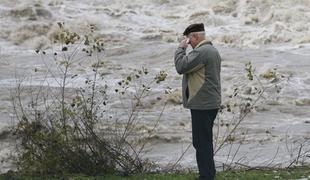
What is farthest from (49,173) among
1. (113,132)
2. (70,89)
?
(70,89)

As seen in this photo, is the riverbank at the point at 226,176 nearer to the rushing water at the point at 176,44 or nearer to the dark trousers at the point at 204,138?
the dark trousers at the point at 204,138

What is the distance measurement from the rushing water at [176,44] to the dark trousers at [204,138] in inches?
162

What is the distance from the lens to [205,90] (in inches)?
291

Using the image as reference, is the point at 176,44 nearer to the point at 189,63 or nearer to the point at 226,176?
the point at 226,176

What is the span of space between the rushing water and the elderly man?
4.50 m

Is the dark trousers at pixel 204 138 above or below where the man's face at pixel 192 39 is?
below

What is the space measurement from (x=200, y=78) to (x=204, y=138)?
0.67 meters

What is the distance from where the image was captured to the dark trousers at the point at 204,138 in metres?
7.44

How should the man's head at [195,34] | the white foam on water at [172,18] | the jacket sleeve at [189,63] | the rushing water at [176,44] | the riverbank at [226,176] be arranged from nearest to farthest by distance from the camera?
1. the jacket sleeve at [189,63]
2. the man's head at [195,34]
3. the riverbank at [226,176]
4. the rushing water at [176,44]
5. the white foam on water at [172,18]

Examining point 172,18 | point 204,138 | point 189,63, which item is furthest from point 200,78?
point 172,18

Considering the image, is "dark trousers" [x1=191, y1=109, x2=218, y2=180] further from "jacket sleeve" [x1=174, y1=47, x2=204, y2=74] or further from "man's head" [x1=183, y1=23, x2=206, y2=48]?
"man's head" [x1=183, y1=23, x2=206, y2=48]

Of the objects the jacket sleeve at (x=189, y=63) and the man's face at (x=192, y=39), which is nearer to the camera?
the jacket sleeve at (x=189, y=63)

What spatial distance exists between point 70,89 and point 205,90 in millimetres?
11012

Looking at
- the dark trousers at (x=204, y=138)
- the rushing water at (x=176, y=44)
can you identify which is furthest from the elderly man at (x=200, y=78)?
the rushing water at (x=176, y=44)
